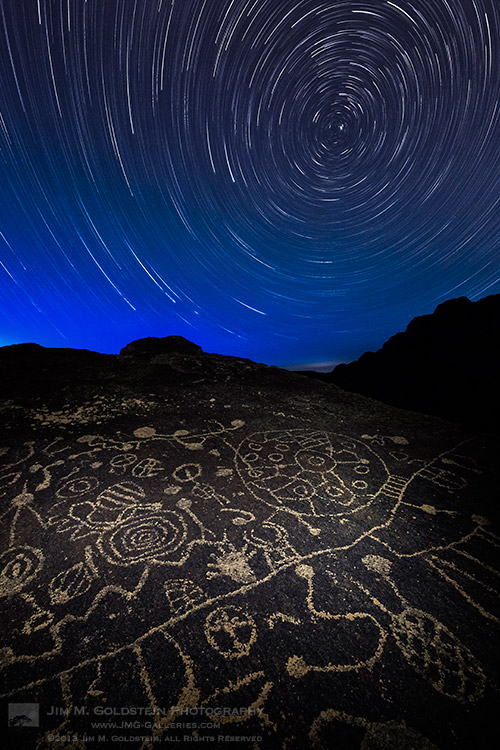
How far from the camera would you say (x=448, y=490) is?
3.01m

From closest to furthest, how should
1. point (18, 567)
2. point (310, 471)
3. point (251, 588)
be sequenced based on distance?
point (251, 588)
point (18, 567)
point (310, 471)

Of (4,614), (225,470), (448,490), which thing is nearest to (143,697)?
(4,614)

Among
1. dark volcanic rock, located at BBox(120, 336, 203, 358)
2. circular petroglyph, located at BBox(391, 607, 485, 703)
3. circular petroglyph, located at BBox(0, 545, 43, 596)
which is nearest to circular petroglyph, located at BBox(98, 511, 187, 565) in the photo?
→ circular petroglyph, located at BBox(0, 545, 43, 596)

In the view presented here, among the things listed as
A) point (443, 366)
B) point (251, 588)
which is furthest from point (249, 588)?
point (443, 366)

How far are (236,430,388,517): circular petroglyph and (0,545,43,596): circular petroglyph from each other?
1837 millimetres

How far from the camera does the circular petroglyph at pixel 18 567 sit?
6.45 feet

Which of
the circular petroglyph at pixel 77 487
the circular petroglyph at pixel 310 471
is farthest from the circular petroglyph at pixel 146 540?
the circular petroglyph at pixel 310 471

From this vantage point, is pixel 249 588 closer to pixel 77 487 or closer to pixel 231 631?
pixel 231 631

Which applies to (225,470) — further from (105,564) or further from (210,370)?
(210,370)

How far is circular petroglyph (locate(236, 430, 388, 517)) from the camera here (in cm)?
282

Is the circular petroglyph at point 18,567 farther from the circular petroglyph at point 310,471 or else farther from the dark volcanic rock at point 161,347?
the dark volcanic rock at point 161,347

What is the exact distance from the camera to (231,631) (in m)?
1.68

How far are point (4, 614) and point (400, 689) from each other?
7.38ft

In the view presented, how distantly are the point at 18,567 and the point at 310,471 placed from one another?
2.70m
